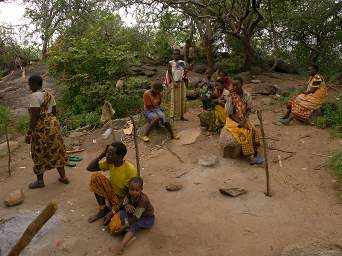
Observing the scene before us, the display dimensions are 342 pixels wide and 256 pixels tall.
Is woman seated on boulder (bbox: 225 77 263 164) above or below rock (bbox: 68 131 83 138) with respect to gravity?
above

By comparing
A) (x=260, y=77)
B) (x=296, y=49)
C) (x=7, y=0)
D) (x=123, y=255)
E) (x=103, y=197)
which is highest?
(x=7, y=0)

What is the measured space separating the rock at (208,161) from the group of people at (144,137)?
1.57ft

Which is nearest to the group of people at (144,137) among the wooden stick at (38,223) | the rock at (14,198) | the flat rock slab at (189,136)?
the flat rock slab at (189,136)

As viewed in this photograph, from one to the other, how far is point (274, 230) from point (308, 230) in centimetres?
38

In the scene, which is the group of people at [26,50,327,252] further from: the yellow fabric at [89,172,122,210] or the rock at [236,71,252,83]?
the rock at [236,71,252,83]

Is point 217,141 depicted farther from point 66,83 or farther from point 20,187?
point 66,83

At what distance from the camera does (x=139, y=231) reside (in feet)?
14.9

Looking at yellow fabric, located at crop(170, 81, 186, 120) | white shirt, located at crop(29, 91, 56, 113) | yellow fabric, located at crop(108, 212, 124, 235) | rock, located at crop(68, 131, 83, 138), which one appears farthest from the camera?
rock, located at crop(68, 131, 83, 138)

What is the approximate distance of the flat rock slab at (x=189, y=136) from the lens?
7.55 metres

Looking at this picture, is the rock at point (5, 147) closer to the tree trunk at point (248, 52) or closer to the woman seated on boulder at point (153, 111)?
the woman seated on boulder at point (153, 111)

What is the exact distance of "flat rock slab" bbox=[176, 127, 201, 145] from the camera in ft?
24.8

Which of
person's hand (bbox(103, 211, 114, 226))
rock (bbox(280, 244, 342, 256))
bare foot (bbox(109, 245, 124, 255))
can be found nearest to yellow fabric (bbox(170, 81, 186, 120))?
person's hand (bbox(103, 211, 114, 226))

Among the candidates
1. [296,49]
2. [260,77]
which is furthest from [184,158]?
[296,49]

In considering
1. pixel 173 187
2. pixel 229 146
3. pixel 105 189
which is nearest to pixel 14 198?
pixel 105 189
